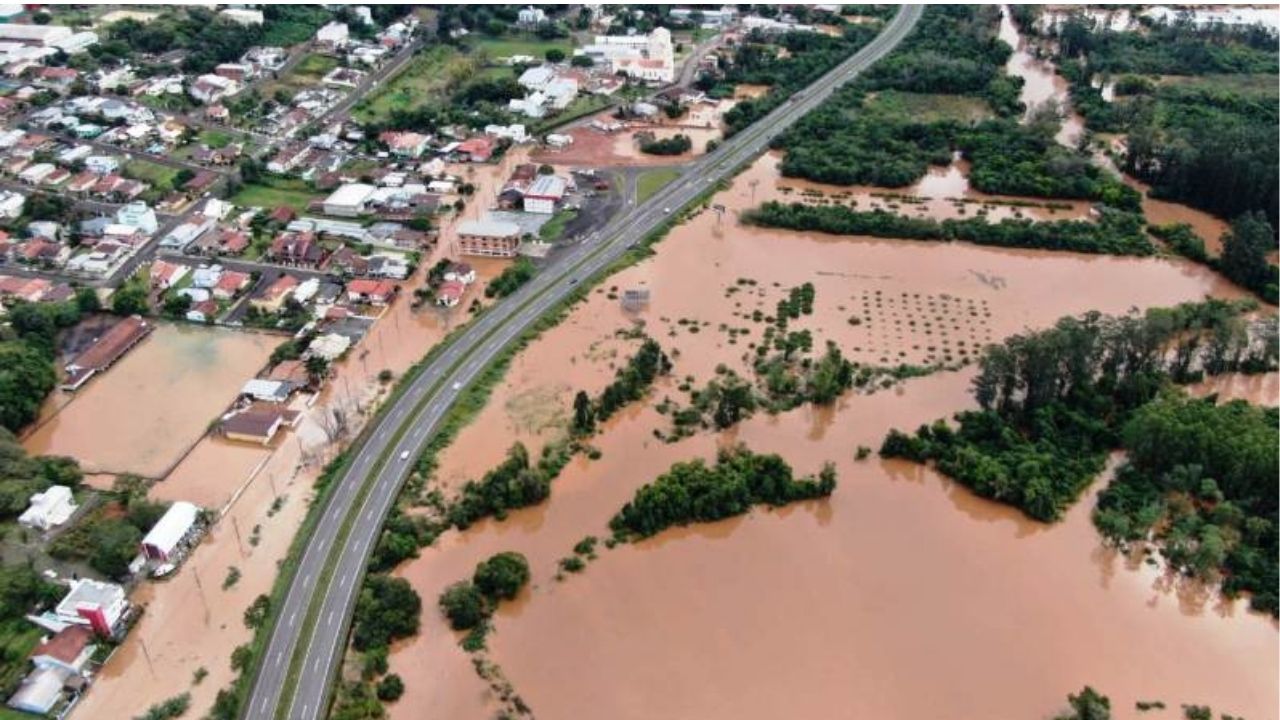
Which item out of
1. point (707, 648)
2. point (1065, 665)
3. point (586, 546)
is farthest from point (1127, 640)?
point (586, 546)

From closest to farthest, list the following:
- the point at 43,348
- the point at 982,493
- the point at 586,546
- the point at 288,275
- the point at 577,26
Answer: the point at 586,546
the point at 982,493
the point at 43,348
the point at 288,275
the point at 577,26

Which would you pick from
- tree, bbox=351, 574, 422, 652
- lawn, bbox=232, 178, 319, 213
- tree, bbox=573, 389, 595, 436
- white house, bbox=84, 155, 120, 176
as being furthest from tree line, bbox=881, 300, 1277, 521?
white house, bbox=84, 155, 120, 176

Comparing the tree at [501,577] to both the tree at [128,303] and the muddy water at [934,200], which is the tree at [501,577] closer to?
the tree at [128,303]

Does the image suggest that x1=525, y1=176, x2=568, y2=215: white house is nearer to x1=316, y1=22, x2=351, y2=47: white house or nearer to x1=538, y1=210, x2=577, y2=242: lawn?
x1=538, y1=210, x2=577, y2=242: lawn

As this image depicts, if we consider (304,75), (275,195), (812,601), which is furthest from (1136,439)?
(304,75)

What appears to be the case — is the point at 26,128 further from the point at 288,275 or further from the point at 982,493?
the point at 982,493
